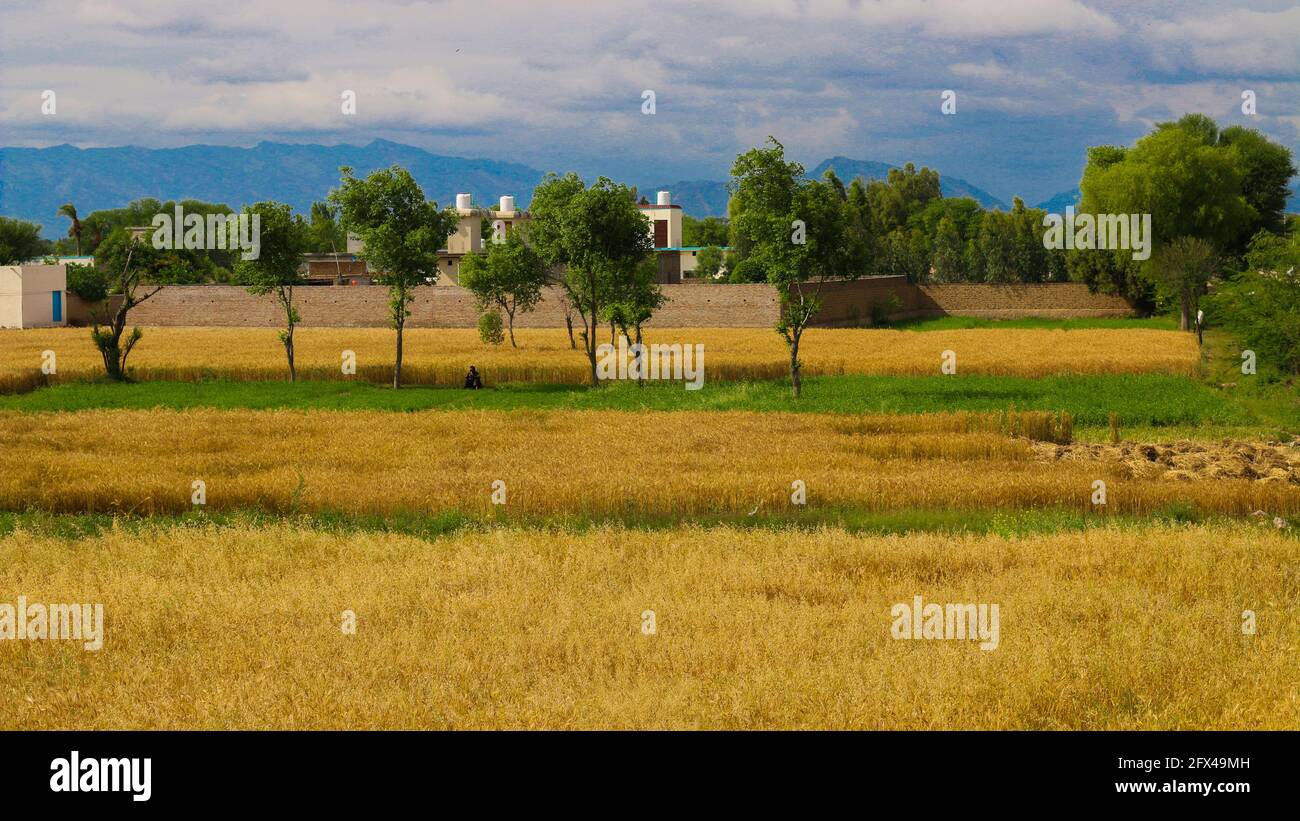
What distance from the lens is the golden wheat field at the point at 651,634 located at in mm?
11836

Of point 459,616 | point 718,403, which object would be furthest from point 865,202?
point 459,616

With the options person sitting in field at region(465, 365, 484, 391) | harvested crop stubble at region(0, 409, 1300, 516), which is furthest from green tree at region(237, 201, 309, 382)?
harvested crop stubble at region(0, 409, 1300, 516)

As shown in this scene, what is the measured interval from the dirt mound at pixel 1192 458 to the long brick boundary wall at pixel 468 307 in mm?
45583

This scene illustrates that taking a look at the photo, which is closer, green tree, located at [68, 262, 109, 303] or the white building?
the white building

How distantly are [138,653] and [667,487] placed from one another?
1173 centimetres

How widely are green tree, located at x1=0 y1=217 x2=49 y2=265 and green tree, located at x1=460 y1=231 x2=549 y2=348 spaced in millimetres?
97975

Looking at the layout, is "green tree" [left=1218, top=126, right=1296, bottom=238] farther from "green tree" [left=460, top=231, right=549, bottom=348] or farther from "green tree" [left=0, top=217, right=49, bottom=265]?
"green tree" [left=0, top=217, right=49, bottom=265]

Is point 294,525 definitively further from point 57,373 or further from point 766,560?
point 57,373

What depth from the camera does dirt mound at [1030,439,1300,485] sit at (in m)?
26.9

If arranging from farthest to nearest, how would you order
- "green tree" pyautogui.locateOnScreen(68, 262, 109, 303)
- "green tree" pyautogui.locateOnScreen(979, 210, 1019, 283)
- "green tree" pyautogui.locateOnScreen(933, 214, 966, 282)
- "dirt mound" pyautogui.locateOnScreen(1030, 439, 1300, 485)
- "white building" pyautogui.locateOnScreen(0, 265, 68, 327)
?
"green tree" pyautogui.locateOnScreen(933, 214, 966, 282)
"green tree" pyautogui.locateOnScreen(979, 210, 1019, 283)
"green tree" pyautogui.locateOnScreen(68, 262, 109, 303)
"white building" pyautogui.locateOnScreen(0, 265, 68, 327)
"dirt mound" pyautogui.locateOnScreen(1030, 439, 1300, 485)

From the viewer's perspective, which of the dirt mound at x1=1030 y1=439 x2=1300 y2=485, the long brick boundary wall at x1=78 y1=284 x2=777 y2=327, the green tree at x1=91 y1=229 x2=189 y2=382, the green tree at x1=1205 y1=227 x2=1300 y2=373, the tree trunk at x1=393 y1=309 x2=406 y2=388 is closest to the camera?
the dirt mound at x1=1030 y1=439 x2=1300 y2=485

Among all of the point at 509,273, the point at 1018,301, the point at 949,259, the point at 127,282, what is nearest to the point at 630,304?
the point at 509,273

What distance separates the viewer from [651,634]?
14328 millimetres
